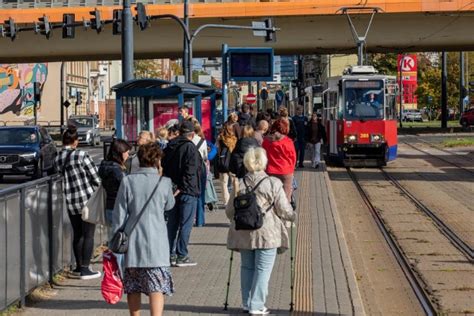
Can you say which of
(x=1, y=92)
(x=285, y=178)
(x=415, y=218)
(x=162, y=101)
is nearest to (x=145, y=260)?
(x=285, y=178)

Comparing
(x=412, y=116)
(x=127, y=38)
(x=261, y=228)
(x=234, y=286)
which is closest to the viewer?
(x=261, y=228)

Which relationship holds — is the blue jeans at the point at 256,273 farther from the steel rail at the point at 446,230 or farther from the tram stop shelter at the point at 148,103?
the tram stop shelter at the point at 148,103

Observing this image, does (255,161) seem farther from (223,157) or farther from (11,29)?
(11,29)

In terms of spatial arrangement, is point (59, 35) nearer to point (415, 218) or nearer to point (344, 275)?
→ point (415, 218)

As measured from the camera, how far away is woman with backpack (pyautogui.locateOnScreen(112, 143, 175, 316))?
27.1ft

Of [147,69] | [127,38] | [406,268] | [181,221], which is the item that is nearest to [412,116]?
[147,69]

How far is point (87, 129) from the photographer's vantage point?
60125 millimetres

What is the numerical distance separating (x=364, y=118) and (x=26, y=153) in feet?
34.9

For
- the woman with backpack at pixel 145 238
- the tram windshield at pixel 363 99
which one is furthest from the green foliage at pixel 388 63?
the woman with backpack at pixel 145 238

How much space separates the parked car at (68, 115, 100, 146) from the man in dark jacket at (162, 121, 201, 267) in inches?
1811

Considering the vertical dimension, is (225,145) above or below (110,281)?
above

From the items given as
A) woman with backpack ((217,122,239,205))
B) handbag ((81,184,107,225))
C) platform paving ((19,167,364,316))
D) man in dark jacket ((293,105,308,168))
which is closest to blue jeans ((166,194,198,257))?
platform paving ((19,167,364,316))

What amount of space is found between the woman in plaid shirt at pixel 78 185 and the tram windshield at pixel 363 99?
22.1 m

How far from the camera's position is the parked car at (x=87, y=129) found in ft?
195
